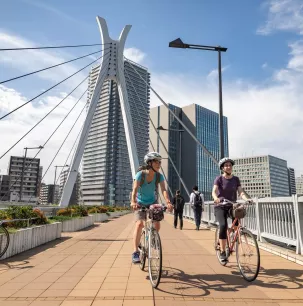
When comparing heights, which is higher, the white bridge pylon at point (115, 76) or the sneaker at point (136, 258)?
the white bridge pylon at point (115, 76)

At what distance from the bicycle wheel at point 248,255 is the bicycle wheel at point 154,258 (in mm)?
1376

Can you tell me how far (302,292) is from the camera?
3795mm

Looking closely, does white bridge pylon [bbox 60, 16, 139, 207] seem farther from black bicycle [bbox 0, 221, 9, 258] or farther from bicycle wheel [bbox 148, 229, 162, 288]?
bicycle wheel [bbox 148, 229, 162, 288]

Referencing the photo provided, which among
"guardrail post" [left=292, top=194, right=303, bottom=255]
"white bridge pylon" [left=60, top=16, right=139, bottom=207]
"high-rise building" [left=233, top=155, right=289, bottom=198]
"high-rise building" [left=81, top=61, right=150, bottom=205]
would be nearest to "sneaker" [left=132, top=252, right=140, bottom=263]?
"guardrail post" [left=292, top=194, right=303, bottom=255]

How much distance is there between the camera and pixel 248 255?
4449mm

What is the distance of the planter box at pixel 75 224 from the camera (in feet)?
39.5

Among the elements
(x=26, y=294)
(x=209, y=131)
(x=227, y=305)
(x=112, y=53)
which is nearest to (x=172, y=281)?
(x=227, y=305)

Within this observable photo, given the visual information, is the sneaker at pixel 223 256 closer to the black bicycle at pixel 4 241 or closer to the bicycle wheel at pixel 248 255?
the bicycle wheel at pixel 248 255

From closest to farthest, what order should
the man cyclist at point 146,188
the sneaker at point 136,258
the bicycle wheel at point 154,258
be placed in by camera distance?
the bicycle wheel at point 154,258 → the man cyclist at point 146,188 → the sneaker at point 136,258

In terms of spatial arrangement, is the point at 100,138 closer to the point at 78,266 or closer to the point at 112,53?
the point at 112,53

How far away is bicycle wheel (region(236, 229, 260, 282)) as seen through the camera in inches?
168

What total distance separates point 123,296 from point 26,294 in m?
1.24

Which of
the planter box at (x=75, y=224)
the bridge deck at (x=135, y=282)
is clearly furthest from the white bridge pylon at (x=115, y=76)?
the bridge deck at (x=135, y=282)

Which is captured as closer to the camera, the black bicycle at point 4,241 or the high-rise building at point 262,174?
the black bicycle at point 4,241
